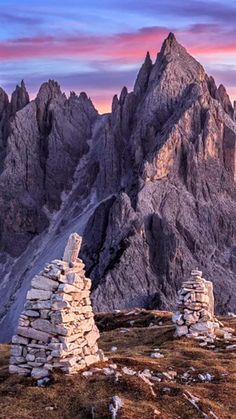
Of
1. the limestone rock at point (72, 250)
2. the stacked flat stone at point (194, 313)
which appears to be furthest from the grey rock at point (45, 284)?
the stacked flat stone at point (194, 313)

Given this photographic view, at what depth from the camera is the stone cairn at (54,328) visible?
24.1 metres

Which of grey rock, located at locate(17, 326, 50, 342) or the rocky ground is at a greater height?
grey rock, located at locate(17, 326, 50, 342)

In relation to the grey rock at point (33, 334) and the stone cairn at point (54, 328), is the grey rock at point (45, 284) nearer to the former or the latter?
the stone cairn at point (54, 328)

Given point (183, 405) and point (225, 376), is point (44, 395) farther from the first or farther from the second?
point (225, 376)

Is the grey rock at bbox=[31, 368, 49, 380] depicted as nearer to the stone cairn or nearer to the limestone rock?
the stone cairn

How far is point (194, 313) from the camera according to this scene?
3762cm

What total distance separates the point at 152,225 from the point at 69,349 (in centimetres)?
15521

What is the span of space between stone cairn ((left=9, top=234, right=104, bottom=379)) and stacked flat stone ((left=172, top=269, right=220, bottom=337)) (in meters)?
12.7

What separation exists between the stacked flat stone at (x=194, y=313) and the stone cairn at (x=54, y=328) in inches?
501

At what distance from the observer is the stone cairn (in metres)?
24.1

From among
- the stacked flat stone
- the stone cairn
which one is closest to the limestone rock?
the stone cairn

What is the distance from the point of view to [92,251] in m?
178

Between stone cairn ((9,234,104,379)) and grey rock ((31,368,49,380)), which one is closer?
grey rock ((31,368,49,380))

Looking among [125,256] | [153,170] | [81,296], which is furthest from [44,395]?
[153,170]
